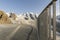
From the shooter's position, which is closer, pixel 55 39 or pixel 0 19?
pixel 55 39

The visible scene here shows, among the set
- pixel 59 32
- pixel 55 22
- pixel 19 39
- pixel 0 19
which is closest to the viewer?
pixel 55 22

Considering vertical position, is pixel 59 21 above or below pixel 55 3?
below

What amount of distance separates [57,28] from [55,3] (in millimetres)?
300

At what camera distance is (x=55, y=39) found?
197 cm

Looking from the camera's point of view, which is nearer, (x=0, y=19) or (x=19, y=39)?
(x=19, y=39)

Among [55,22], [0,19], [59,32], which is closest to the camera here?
[55,22]

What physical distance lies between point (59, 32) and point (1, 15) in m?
56.8

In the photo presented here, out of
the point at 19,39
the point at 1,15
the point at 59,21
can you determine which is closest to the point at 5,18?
the point at 1,15

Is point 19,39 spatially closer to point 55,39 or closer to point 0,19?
point 55,39

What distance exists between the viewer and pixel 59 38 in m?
2.21

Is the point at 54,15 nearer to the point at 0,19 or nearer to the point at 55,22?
the point at 55,22

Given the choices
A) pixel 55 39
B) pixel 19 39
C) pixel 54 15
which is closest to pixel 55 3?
pixel 54 15

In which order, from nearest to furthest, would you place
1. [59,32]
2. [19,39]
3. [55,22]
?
[55,22]
[59,32]
[19,39]

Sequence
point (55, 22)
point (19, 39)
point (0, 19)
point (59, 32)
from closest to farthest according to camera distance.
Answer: point (55, 22)
point (59, 32)
point (19, 39)
point (0, 19)
